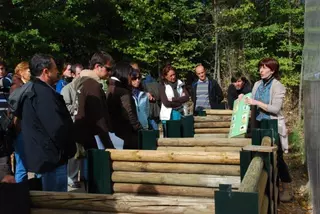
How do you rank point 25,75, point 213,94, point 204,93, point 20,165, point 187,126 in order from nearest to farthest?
point 20,165 → point 25,75 → point 187,126 → point 204,93 → point 213,94

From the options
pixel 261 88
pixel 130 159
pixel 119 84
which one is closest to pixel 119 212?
pixel 130 159

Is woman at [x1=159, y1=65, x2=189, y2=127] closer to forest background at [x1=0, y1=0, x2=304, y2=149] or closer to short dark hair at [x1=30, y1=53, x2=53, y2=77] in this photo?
short dark hair at [x1=30, y1=53, x2=53, y2=77]

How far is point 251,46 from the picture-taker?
1953 centimetres

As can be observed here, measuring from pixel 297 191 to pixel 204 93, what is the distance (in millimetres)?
2541

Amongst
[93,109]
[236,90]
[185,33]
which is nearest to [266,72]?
[93,109]

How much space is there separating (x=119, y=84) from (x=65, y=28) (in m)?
14.5

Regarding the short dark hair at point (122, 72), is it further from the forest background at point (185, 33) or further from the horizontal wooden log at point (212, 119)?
the forest background at point (185, 33)

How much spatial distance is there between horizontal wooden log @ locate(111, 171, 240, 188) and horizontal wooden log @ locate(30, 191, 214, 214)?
97 centimetres

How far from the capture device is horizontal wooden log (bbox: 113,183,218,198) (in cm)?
355

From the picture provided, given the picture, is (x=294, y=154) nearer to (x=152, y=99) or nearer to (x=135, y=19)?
(x=152, y=99)

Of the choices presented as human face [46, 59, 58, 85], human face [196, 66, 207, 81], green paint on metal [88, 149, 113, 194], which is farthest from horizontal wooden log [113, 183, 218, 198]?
human face [196, 66, 207, 81]

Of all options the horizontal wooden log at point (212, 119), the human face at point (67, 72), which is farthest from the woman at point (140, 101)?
the human face at point (67, 72)

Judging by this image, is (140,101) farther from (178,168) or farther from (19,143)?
(178,168)

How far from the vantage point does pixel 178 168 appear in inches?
143
